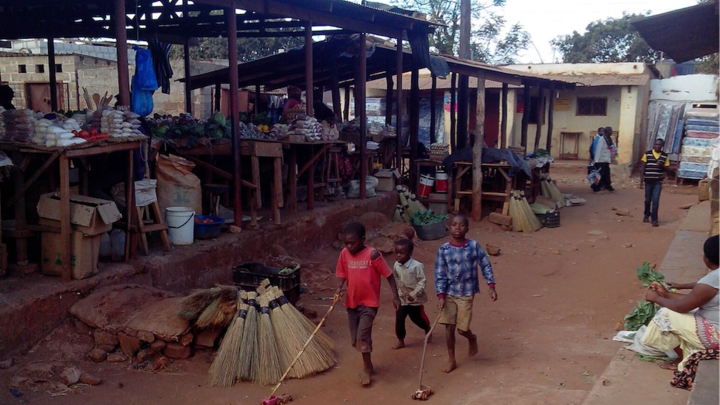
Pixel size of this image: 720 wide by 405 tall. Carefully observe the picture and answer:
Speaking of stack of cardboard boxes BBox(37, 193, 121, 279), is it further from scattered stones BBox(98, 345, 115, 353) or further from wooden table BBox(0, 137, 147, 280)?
scattered stones BBox(98, 345, 115, 353)

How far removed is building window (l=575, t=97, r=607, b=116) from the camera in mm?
22469

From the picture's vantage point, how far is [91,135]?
6.04 meters

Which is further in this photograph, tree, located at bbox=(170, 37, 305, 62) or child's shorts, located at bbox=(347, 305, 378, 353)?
tree, located at bbox=(170, 37, 305, 62)

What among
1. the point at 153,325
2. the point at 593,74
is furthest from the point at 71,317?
the point at 593,74

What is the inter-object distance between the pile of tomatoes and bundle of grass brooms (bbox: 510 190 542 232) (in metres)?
8.57

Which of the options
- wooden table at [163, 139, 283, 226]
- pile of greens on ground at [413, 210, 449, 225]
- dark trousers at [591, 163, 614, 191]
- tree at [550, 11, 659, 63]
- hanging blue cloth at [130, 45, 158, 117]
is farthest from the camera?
tree at [550, 11, 659, 63]

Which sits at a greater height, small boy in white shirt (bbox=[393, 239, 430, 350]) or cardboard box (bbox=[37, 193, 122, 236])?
cardboard box (bbox=[37, 193, 122, 236])

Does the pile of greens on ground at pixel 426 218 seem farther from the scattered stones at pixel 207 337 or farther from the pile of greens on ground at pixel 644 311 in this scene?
the scattered stones at pixel 207 337

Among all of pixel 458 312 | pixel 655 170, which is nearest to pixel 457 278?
pixel 458 312

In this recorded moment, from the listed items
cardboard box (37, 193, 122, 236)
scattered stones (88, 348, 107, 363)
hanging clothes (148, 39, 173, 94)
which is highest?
hanging clothes (148, 39, 173, 94)

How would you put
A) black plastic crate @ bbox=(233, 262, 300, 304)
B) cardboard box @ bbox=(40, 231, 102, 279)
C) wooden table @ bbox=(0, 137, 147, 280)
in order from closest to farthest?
wooden table @ bbox=(0, 137, 147, 280) < cardboard box @ bbox=(40, 231, 102, 279) < black plastic crate @ bbox=(233, 262, 300, 304)

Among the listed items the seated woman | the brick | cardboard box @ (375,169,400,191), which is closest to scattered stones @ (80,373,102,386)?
the seated woman

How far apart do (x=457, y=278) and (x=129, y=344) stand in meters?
2.98

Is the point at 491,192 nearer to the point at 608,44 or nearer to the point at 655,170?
the point at 655,170
